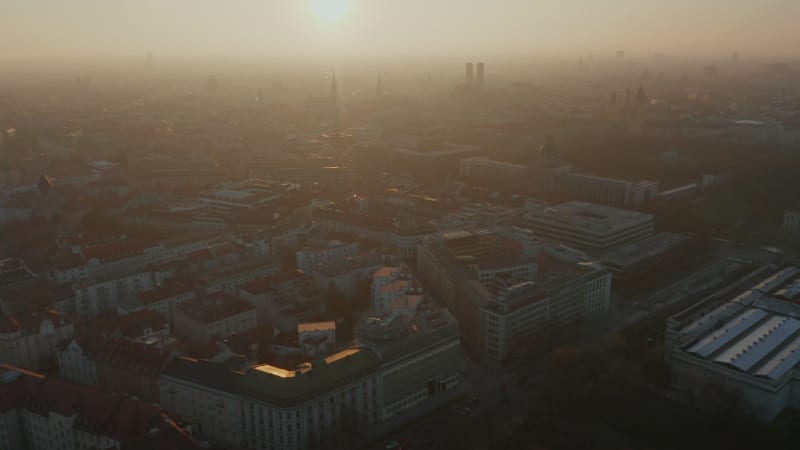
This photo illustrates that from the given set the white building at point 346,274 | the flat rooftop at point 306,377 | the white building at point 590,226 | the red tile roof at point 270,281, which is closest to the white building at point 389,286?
the white building at point 346,274

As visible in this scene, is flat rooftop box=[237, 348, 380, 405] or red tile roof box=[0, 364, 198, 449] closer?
red tile roof box=[0, 364, 198, 449]

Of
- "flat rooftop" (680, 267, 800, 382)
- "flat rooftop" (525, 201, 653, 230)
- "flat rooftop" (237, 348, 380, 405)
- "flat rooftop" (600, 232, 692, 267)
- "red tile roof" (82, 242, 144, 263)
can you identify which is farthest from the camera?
"flat rooftop" (525, 201, 653, 230)

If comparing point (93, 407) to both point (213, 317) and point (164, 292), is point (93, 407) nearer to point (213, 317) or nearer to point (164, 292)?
point (213, 317)

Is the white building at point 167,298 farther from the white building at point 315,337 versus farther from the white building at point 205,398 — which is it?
the white building at point 205,398

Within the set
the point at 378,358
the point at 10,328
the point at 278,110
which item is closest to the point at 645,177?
the point at 378,358

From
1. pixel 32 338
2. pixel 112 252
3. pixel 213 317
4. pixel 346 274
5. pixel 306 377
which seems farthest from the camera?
pixel 112 252

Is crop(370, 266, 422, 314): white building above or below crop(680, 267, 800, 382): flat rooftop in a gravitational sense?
above

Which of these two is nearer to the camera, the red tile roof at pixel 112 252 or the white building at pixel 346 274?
the white building at pixel 346 274

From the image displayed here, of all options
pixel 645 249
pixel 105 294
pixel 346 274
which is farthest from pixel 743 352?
pixel 105 294

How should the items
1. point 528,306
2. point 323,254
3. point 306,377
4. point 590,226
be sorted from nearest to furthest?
1. point 306,377
2. point 528,306
3. point 323,254
4. point 590,226

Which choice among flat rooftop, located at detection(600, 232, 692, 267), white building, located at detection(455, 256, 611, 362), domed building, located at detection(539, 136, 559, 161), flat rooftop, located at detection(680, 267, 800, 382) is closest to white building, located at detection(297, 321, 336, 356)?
white building, located at detection(455, 256, 611, 362)

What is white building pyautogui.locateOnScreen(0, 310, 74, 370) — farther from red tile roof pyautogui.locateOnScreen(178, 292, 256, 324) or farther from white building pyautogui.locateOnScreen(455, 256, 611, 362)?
white building pyautogui.locateOnScreen(455, 256, 611, 362)
